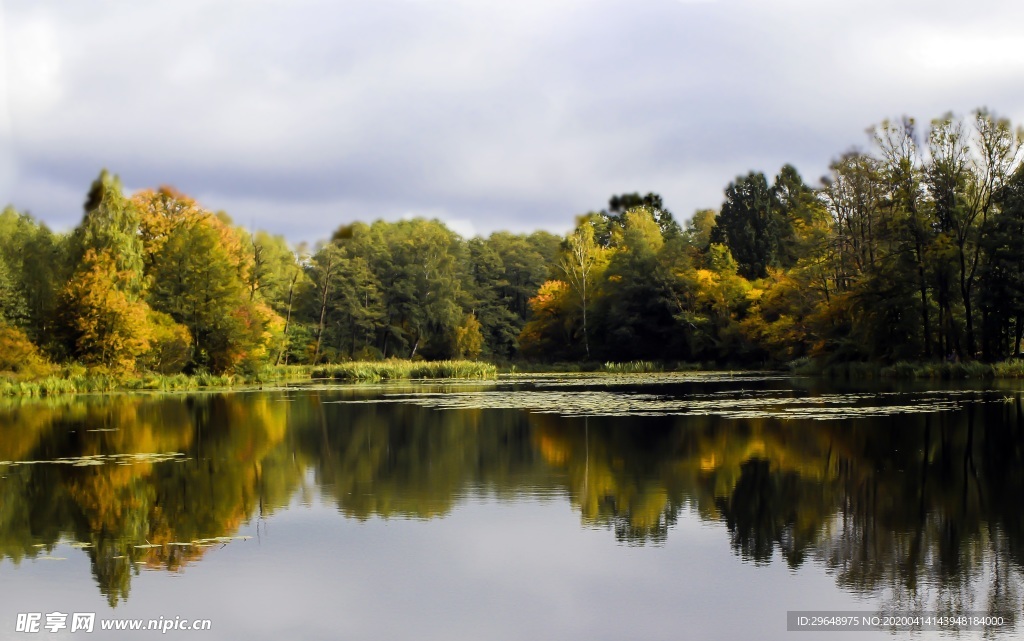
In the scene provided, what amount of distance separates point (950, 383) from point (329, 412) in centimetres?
2276

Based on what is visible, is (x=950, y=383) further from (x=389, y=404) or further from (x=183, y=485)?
(x=183, y=485)

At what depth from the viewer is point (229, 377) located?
48.4 m

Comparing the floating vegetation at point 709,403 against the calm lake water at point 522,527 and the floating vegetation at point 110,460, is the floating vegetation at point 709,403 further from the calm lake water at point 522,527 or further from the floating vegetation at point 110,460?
the floating vegetation at point 110,460

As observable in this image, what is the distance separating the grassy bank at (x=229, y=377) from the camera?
40.0 meters

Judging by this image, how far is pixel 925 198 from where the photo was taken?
42656 mm

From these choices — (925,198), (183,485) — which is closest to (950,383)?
(925,198)

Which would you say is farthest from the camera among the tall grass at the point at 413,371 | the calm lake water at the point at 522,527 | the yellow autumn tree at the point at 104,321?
the tall grass at the point at 413,371

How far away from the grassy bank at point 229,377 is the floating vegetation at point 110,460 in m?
23.9

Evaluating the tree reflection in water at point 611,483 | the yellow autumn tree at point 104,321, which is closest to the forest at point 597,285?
the yellow autumn tree at point 104,321

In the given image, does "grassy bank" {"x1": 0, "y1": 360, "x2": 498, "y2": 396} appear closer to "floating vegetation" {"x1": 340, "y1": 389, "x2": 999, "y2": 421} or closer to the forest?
the forest

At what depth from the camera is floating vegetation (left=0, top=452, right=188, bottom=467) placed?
669 inches

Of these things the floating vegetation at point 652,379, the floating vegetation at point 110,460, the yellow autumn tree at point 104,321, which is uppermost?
the yellow autumn tree at point 104,321

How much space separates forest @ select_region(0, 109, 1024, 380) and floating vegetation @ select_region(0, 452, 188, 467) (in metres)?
25.0

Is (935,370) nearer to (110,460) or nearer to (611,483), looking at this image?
(611,483)
